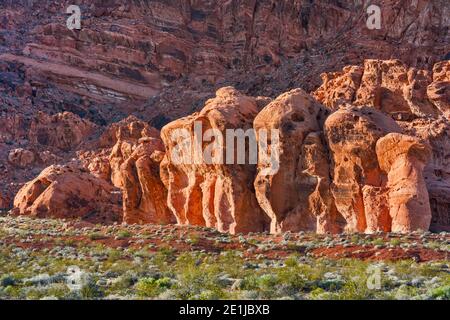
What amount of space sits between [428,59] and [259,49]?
67.7ft

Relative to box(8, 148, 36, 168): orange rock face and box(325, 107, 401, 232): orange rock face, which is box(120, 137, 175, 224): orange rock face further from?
box(8, 148, 36, 168): orange rock face

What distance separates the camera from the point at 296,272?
17078 millimetres

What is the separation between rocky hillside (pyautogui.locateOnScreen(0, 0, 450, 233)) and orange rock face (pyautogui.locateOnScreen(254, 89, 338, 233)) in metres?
0.05

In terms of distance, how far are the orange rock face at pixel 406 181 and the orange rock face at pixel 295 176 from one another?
2.99 meters

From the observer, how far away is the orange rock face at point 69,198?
39.3 m

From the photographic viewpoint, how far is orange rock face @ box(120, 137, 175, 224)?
128ft

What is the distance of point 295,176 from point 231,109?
4414 mm

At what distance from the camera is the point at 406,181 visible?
2503 centimetres

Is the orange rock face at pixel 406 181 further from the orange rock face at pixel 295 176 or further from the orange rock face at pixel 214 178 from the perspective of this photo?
the orange rock face at pixel 214 178

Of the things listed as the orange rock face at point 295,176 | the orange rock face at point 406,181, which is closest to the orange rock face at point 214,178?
the orange rock face at point 295,176

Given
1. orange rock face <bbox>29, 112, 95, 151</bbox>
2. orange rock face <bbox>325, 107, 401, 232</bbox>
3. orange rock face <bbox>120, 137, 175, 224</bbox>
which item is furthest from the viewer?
orange rock face <bbox>29, 112, 95, 151</bbox>

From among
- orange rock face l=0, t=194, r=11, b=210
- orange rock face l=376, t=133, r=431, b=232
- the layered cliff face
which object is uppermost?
the layered cliff face

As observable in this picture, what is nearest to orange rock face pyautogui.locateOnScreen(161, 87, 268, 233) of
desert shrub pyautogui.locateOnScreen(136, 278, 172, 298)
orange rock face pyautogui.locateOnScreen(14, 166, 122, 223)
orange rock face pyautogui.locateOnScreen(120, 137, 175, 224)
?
orange rock face pyautogui.locateOnScreen(120, 137, 175, 224)

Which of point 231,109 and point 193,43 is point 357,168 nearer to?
point 231,109
